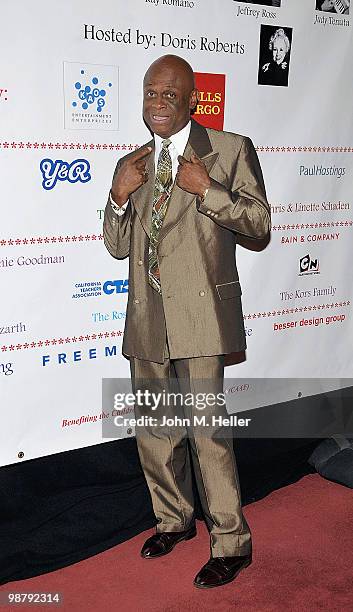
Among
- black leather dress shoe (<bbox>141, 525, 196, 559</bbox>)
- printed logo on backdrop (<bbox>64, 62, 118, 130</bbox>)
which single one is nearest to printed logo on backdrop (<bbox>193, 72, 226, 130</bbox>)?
printed logo on backdrop (<bbox>64, 62, 118, 130</bbox>)

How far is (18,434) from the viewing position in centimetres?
305

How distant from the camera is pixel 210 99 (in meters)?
3.29

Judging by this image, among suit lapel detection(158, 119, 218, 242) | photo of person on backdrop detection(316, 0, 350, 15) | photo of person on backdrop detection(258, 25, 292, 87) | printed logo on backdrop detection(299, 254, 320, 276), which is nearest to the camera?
suit lapel detection(158, 119, 218, 242)

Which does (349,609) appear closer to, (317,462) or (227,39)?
(317,462)

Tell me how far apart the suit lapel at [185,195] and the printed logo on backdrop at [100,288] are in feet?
1.65

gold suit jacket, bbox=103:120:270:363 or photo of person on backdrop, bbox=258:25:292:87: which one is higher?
photo of person on backdrop, bbox=258:25:292:87

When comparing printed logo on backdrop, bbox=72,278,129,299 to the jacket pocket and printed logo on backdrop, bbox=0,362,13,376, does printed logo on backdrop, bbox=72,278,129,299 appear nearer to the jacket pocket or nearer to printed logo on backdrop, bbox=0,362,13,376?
printed logo on backdrop, bbox=0,362,13,376

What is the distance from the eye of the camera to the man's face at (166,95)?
8.55ft

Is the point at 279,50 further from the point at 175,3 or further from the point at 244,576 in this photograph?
the point at 244,576

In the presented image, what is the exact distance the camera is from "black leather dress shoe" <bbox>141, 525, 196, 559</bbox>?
3109 millimetres

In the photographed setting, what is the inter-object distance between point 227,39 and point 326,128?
0.68 meters

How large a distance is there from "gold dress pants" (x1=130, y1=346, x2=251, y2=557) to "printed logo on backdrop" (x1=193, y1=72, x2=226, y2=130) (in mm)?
1050

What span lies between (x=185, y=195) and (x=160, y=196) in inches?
3.8

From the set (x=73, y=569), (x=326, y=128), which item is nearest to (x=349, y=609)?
(x=73, y=569)
